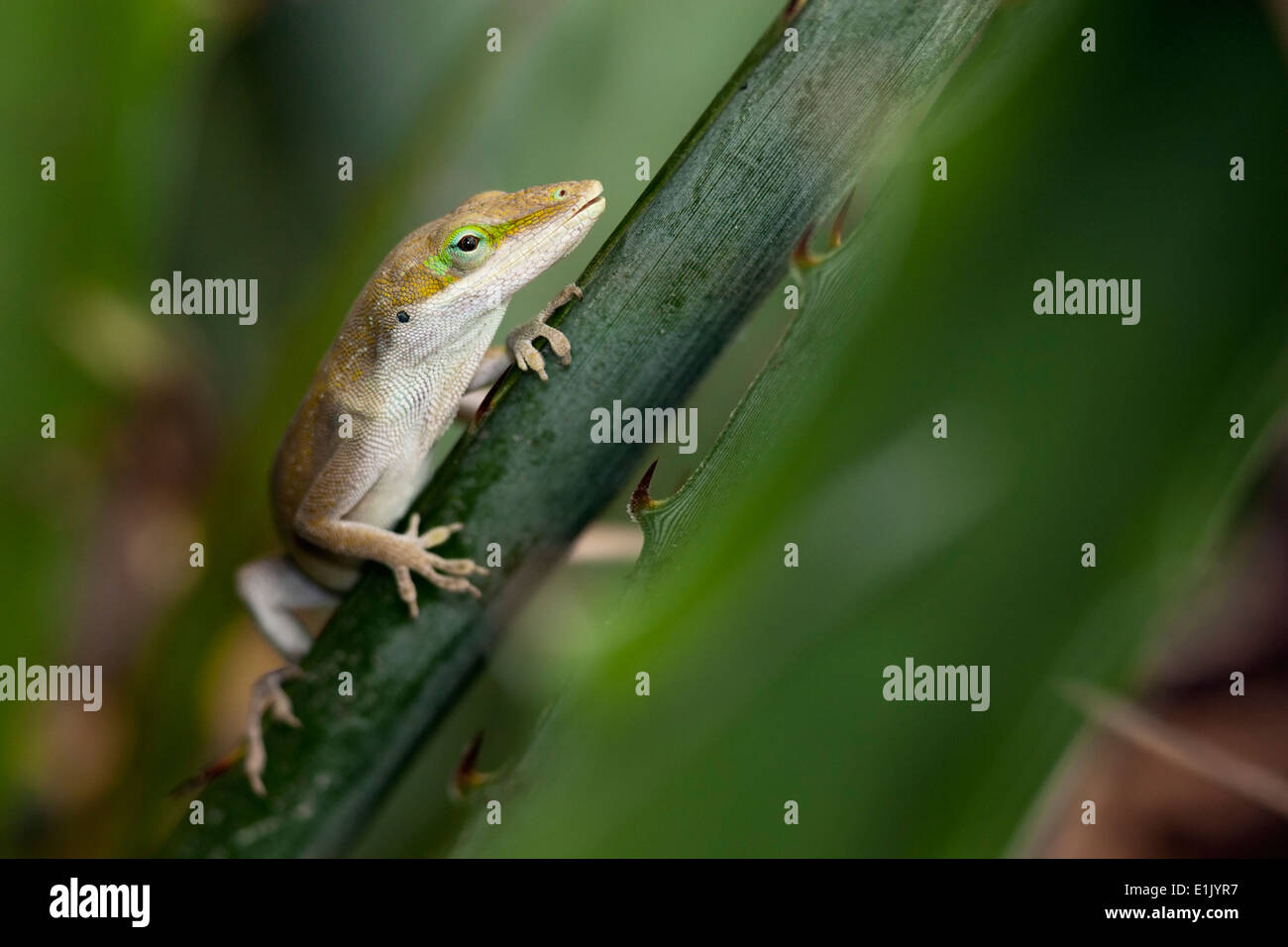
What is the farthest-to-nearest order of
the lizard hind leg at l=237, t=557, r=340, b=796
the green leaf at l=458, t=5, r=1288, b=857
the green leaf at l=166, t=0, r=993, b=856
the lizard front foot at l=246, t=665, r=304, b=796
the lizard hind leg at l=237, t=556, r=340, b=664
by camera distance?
the lizard hind leg at l=237, t=556, r=340, b=664 → the lizard hind leg at l=237, t=557, r=340, b=796 → the lizard front foot at l=246, t=665, r=304, b=796 → the green leaf at l=166, t=0, r=993, b=856 → the green leaf at l=458, t=5, r=1288, b=857

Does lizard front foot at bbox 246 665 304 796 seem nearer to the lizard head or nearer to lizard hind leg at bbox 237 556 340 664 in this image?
lizard hind leg at bbox 237 556 340 664

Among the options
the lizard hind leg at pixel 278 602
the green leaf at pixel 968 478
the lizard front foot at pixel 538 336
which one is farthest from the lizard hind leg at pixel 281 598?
the green leaf at pixel 968 478

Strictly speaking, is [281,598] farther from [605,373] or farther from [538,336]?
[605,373]

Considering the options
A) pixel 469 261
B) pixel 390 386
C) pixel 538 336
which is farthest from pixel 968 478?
pixel 390 386

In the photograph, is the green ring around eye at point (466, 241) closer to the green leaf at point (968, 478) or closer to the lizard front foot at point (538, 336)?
the lizard front foot at point (538, 336)

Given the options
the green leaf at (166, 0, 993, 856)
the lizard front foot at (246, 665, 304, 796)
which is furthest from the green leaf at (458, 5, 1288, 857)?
the lizard front foot at (246, 665, 304, 796)
